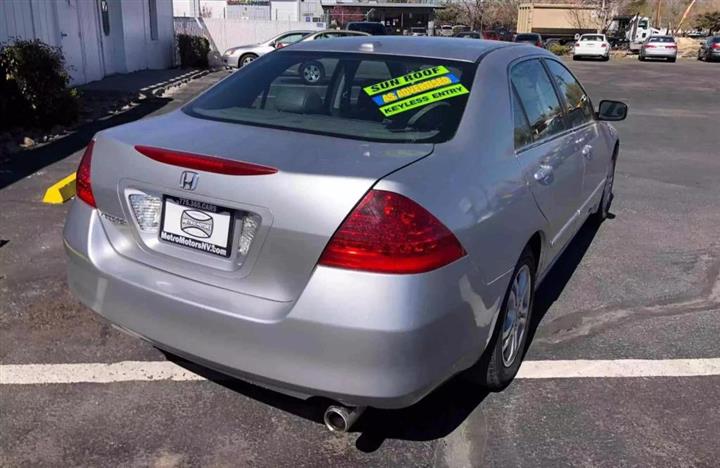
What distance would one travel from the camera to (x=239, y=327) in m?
2.40

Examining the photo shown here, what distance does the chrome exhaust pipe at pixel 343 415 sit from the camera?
2.47 meters

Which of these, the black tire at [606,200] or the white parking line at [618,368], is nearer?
the white parking line at [618,368]

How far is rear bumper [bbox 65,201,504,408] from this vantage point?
2.24 m

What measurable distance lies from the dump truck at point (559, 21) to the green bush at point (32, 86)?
143ft

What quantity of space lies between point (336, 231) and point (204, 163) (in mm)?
602

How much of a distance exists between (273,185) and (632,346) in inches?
99.9

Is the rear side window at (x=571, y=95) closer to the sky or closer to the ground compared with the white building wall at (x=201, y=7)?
closer to the ground

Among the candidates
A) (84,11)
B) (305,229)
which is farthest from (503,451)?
(84,11)

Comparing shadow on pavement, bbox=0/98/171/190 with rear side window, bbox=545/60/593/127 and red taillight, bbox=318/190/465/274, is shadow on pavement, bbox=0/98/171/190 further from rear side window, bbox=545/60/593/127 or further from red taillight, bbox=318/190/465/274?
Result: red taillight, bbox=318/190/465/274

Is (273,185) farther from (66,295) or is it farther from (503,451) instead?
(66,295)

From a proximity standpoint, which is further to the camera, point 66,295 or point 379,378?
point 66,295

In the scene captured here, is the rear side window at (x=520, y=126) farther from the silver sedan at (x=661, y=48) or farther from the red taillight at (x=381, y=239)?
the silver sedan at (x=661, y=48)

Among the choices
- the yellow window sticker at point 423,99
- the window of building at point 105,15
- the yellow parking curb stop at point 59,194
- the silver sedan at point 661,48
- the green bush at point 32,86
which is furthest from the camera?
the silver sedan at point 661,48

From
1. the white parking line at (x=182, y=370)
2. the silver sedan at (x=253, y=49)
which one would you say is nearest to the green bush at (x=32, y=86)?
the white parking line at (x=182, y=370)
